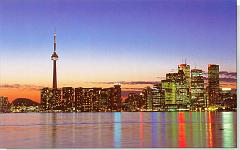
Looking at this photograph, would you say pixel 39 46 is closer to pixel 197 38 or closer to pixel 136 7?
pixel 136 7

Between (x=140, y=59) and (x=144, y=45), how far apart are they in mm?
761

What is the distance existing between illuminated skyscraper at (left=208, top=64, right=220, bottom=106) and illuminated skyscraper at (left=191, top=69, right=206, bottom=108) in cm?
21

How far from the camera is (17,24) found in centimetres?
1282

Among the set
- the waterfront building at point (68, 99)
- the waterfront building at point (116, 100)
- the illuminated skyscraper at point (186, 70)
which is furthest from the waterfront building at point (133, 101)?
the waterfront building at point (68, 99)

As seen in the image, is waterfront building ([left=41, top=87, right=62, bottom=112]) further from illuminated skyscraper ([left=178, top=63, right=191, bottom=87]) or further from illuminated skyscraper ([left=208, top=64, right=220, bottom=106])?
illuminated skyscraper ([left=208, top=64, right=220, bottom=106])

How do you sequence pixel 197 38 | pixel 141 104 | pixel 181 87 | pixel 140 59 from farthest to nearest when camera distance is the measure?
pixel 141 104 < pixel 181 87 < pixel 197 38 < pixel 140 59

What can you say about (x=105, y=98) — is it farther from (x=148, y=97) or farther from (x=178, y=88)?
(x=178, y=88)

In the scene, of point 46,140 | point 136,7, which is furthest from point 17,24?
point 46,140

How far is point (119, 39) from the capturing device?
44.2 ft

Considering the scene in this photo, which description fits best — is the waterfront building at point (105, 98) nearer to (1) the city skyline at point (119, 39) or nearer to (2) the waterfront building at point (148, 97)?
(2) the waterfront building at point (148, 97)

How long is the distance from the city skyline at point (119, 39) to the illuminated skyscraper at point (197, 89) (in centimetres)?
59

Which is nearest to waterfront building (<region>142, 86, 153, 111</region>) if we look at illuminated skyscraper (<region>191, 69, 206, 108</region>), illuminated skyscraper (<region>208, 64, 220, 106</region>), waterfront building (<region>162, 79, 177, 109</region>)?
waterfront building (<region>162, 79, 177, 109</region>)

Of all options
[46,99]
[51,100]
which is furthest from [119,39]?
[51,100]

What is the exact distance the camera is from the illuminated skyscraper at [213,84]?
13.0 meters
